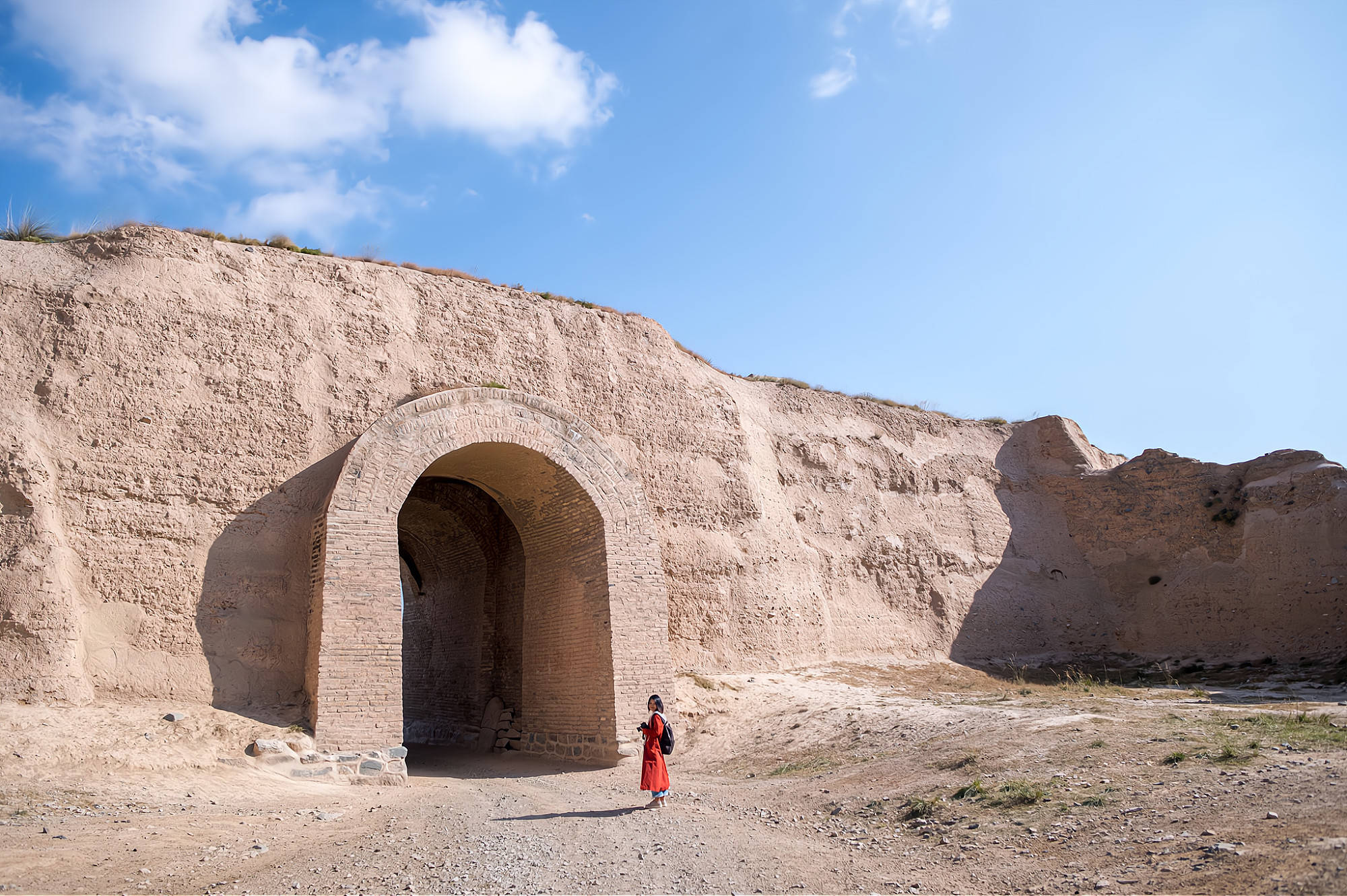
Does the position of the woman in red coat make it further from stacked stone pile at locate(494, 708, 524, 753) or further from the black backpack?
stacked stone pile at locate(494, 708, 524, 753)

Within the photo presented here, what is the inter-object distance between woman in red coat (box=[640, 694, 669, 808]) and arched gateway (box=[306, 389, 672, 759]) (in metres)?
2.80

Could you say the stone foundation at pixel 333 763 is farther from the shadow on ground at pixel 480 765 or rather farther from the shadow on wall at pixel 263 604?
the shadow on ground at pixel 480 765

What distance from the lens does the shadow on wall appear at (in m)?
9.27

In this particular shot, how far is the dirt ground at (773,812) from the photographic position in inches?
199

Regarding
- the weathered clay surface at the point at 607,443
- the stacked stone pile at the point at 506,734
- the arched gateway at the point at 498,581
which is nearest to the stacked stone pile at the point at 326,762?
the arched gateway at the point at 498,581

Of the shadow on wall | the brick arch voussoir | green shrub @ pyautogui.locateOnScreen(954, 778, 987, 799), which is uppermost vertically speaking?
the brick arch voussoir

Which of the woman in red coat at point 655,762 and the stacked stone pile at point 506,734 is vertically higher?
the woman in red coat at point 655,762

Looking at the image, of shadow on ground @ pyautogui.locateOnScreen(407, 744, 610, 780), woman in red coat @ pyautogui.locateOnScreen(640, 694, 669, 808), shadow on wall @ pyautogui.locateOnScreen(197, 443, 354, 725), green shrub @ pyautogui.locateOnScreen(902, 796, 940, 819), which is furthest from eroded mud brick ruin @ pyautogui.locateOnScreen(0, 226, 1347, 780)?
green shrub @ pyautogui.locateOnScreen(902, 796, 940, 819)

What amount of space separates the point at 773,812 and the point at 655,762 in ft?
3.63

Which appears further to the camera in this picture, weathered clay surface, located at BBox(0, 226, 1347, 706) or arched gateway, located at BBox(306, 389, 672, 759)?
arched gateway, located at BBox(306, 389, 672, 759)

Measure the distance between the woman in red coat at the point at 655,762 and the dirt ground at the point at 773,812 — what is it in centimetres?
19

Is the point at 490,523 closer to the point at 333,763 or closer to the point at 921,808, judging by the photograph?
the point at 333,763

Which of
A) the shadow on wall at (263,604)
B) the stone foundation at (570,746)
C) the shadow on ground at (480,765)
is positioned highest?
the shadow on wall at (263,604)

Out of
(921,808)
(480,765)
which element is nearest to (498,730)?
(480,765)
